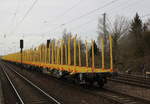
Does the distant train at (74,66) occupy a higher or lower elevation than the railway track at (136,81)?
higher

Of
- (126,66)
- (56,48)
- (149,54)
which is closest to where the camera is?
(56,48)

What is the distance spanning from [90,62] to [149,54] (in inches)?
711

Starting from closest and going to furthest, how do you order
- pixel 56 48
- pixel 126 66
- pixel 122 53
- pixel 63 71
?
pixel 63 71 → pixel 56 48 → pixel 126 66 → pixel 122 53

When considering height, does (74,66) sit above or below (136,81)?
above

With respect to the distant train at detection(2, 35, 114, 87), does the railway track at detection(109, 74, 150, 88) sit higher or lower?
lower

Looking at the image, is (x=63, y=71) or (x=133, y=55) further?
(x=133, y=55)

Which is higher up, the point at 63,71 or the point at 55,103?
the point at 63,71

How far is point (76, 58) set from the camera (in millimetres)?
11883

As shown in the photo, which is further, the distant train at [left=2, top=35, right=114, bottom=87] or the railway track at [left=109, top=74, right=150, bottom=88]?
the railway track at [left=109, top=74, right=150, bottom=88]

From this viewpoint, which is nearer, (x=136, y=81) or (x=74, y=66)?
(x=74, y=66)

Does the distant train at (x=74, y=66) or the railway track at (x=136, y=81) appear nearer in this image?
the distant train at (x=74, y=66)

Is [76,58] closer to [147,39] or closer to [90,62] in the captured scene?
[90,62]

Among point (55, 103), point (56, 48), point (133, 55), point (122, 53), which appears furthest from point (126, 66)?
point (55, 103)

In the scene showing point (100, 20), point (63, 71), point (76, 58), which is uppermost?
point (100, 20)
